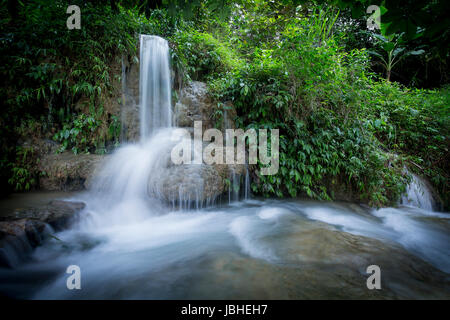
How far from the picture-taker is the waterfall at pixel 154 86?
14.7 ft

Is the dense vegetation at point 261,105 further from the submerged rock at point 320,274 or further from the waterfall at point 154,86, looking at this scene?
the submerged rock at point 320,274

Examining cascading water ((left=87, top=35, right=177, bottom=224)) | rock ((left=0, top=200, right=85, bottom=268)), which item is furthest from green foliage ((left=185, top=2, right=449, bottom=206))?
rock ((left=0, top=200, right=85, bottom=268))

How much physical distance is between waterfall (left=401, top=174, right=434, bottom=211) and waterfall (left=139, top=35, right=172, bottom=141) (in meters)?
5.33

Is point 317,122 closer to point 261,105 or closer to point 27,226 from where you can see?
point 261,105

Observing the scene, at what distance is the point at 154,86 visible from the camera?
455 cm

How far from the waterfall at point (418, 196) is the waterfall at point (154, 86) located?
210 inches

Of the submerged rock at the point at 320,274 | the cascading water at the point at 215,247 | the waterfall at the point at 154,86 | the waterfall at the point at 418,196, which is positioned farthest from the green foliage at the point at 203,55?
the waterfall at the point at 418,196

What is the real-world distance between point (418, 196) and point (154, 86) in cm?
616

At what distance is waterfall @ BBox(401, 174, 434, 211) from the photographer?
4.09m

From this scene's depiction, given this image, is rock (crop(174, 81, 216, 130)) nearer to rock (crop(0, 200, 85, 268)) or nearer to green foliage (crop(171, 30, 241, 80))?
green foliage (crop(171, 30, 241, 80))

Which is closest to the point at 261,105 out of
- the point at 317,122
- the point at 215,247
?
the point at 317,122
